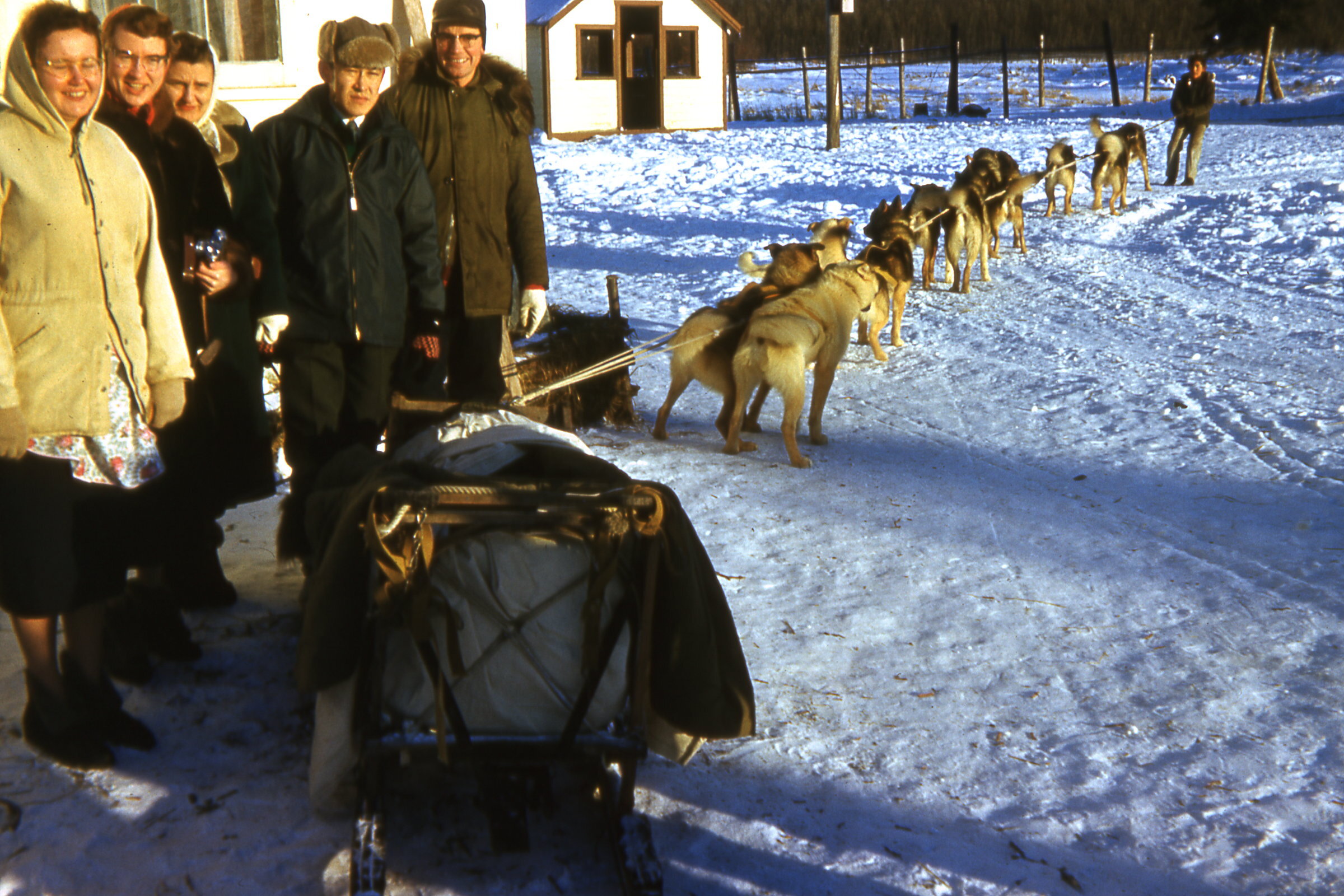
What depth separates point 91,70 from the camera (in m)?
2.46

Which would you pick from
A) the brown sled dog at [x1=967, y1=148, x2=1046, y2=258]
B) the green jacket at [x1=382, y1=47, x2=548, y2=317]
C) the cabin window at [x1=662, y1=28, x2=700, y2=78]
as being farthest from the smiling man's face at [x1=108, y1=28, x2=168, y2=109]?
the cabin window at [x1=662, y1=28, x2=700, y2=78]

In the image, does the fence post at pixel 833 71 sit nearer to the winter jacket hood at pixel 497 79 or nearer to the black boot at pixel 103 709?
the winter jacket hood at pixel 497 79

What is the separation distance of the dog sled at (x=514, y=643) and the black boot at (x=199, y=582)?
139 cm

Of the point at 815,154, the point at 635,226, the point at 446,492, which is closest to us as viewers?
the point at 446,492

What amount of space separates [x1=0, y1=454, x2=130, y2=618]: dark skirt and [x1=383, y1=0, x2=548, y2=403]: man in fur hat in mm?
1344

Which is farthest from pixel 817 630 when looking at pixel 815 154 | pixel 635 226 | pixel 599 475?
pixel 815 154

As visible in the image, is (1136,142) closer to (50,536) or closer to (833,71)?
(833,71)

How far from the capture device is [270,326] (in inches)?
127

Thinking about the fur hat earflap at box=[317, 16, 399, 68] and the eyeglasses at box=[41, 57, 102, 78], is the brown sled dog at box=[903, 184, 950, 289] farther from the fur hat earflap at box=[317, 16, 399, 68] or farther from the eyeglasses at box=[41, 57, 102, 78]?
the eyeglasses at box=[41, 57, 102, 78]

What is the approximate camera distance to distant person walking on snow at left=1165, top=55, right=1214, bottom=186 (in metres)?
14.5

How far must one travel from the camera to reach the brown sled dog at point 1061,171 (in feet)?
42.7

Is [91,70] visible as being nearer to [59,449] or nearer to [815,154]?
[59,449]

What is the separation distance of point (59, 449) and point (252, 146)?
3.75 feet

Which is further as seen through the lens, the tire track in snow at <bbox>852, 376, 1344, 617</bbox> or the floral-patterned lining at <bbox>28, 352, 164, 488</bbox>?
the tire track in snow at <bbox>852, 376, 1344, 617</bbox>
